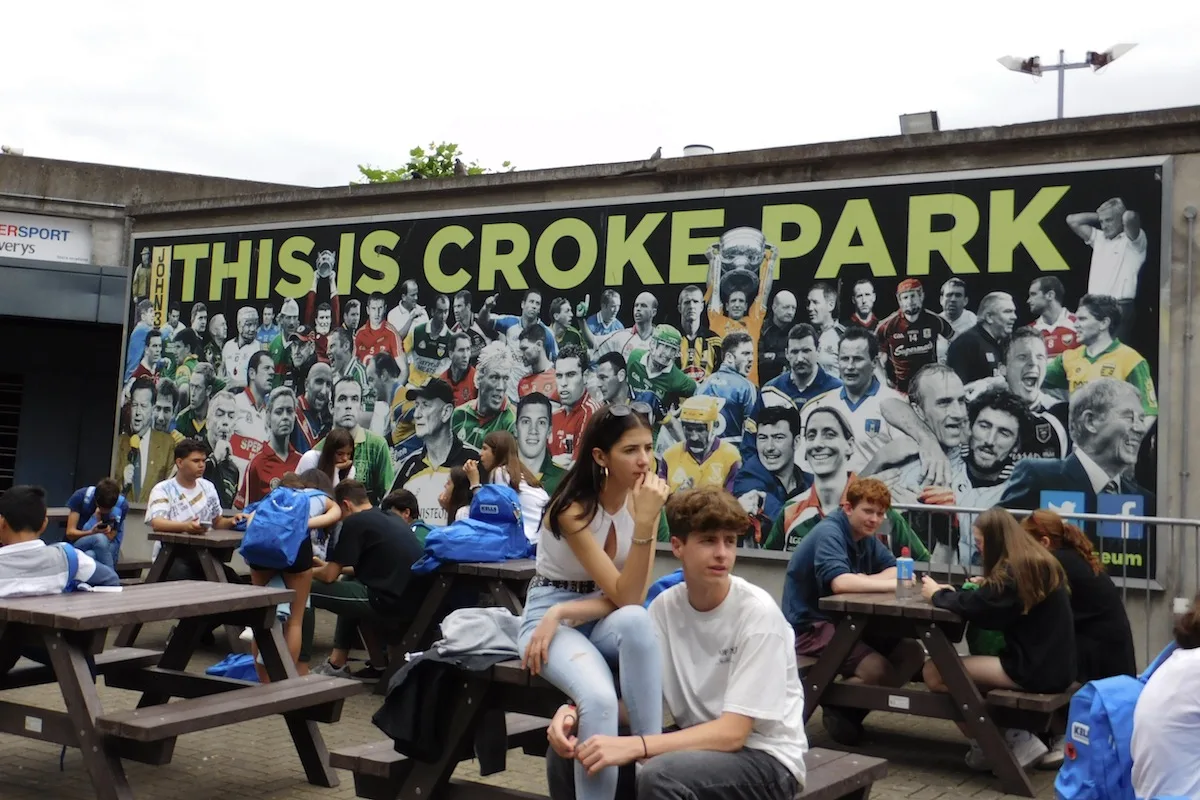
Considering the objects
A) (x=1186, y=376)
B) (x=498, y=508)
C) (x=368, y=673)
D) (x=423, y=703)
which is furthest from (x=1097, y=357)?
(x=423, y=703)

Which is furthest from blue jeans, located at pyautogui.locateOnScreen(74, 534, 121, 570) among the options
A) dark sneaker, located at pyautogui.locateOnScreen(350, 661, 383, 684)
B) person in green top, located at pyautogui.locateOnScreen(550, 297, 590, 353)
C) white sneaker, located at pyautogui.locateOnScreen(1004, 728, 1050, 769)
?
white sneaker, located at pyautogui.locateOnScreen(1004, 728, 1050, 769)

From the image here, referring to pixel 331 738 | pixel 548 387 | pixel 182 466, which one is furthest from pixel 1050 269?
pixel 182 466

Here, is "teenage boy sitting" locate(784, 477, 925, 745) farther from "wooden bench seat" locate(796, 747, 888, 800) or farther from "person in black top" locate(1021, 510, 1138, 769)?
"wooden bench seat" locate(796, 747, 888, 800)

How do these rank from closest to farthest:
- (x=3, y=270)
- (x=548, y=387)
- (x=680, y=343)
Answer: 1. (x=680, y=343)
2. (x=548, y=387)
3. (x=3, y=270)

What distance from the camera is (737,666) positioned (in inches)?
151

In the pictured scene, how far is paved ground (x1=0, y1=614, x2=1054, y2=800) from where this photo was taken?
592 centimetres

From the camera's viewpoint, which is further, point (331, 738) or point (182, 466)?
point (182, 466)

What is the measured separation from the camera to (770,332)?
33.4 ft

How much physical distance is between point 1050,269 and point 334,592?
5.67 meters

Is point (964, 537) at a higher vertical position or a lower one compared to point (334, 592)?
higher

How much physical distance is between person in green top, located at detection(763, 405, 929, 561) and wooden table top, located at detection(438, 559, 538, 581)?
267 centimetres

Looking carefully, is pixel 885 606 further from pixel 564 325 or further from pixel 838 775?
pixel 564 325

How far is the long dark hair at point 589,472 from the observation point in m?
Result: 4.38

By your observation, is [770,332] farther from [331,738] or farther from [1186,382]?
[331,738]
